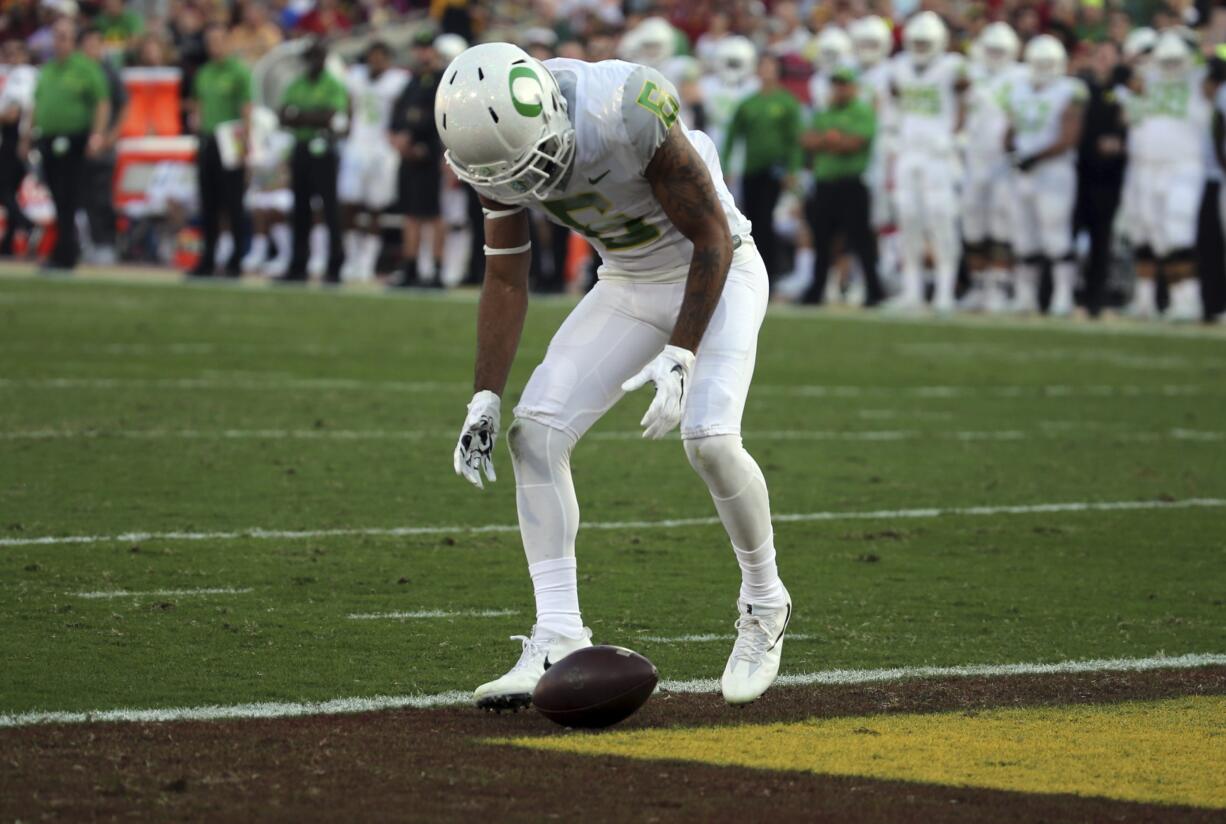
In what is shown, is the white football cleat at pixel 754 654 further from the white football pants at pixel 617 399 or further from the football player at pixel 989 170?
the football player at pixel 989 170

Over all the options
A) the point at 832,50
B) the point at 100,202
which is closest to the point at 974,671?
the point at 832,50

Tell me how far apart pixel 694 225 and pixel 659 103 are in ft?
0.94

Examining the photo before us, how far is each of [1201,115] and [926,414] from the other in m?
8.02

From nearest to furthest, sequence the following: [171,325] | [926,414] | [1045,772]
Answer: [1045,772], [926,414], [171,325]

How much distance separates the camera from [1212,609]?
257 inches

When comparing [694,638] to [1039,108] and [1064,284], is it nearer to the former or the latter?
[1039,108]

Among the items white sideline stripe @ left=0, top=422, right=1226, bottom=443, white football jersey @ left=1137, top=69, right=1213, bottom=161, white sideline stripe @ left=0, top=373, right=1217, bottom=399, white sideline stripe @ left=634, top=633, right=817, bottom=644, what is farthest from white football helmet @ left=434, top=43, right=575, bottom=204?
white football jersey @ left=1137, top=69, right=1213, bottom=161

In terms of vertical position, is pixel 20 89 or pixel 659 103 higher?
pixel 659 103

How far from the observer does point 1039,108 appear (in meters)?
19.0

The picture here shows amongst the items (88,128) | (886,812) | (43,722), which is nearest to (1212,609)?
(886,812)

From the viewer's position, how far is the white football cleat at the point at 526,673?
493 centimetres

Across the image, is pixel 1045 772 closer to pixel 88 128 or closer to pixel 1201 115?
pixel 1201 115

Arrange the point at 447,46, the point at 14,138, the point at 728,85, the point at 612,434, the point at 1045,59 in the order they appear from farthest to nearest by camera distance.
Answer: the point at 14,138 < the point at 728,85 < the point at 447,46 < the point at 1045,59 < the point at 612,434

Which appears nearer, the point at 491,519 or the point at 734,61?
the point at 491,519
